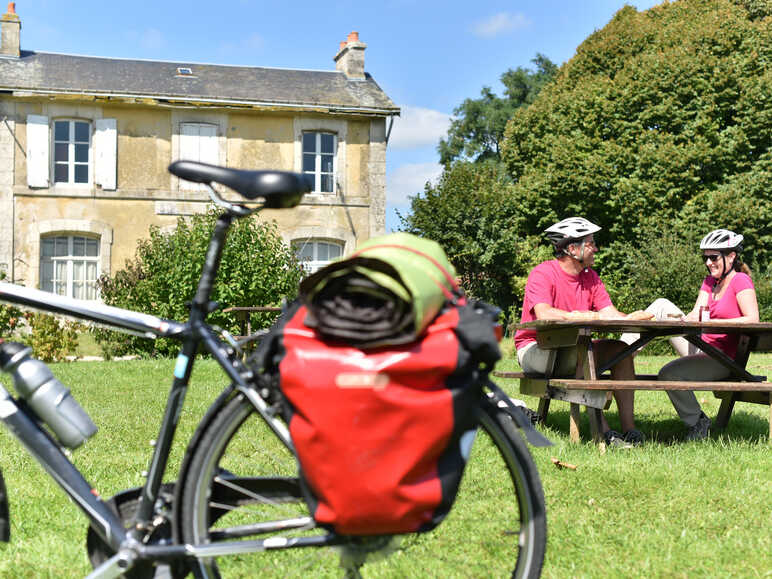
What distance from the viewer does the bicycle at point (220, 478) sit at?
7.39 ft

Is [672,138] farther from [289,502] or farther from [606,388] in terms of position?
[289,502]

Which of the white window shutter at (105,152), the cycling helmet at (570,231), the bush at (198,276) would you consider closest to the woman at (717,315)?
the cycling helmet at (570,231)

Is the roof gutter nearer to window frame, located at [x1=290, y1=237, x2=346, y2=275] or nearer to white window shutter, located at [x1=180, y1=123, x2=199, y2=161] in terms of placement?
white window shutter, located at [x1=180, y1=123, x2=199, y2=161]

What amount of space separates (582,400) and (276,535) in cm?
329

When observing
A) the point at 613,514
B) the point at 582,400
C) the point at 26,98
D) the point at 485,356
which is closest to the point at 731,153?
the point at 26,98

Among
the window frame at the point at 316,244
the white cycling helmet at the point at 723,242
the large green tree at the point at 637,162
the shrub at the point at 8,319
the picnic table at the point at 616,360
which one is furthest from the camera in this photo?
the large green tree at the point at 637,162

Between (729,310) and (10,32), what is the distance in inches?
785

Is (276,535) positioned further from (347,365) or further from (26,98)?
(26,98)

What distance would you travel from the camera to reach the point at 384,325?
6.54ft

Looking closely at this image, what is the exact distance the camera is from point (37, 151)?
19703mm

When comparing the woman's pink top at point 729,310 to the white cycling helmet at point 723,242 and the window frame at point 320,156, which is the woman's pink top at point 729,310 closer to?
the white cycling helmet at point 723,242

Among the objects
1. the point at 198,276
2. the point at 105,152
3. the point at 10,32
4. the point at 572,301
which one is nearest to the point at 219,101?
the point at 105,152

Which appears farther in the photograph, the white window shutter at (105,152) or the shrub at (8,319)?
the white window shutter at (105,152)

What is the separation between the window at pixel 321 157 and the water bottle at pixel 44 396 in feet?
62.8
